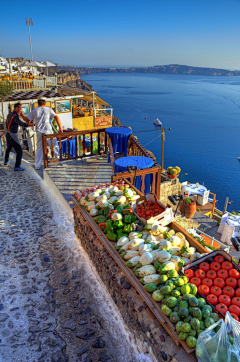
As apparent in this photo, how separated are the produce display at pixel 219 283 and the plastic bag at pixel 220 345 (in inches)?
12.5

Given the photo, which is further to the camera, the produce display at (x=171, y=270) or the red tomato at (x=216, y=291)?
the red tomato at (x=216, y=291)

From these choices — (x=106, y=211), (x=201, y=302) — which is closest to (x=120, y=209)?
(x=106, y=211)

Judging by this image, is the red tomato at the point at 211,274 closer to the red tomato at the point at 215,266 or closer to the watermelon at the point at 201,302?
the red tomato at the point at 215,266

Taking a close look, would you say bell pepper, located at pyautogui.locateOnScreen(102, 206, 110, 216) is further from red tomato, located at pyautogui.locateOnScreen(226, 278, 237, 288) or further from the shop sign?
the shop sign

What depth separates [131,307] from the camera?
3.20 meters

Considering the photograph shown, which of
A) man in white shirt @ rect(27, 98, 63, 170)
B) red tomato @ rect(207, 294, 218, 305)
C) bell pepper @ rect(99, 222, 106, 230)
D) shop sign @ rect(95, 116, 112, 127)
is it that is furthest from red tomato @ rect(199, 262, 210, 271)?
shop sign @ rect(95, 116, 112, 127)

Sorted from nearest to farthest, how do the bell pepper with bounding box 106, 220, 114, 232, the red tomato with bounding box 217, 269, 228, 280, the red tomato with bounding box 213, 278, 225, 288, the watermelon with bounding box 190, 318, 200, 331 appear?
the watermelon with bounding box 190, 318, 200, 331
the red tomato with bounding box 213, 278, 225, 288
the red tomato with bounding box 217, 269, 228, 280
the bell pepper with bounding box 106, 220, 114, 232

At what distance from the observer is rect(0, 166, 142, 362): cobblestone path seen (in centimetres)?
326

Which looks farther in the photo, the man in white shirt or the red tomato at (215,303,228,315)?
the man in white shirt

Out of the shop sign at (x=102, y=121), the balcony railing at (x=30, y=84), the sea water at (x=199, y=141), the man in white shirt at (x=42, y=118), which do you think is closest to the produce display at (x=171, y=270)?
the man in white shirt at (x=42, y=118)

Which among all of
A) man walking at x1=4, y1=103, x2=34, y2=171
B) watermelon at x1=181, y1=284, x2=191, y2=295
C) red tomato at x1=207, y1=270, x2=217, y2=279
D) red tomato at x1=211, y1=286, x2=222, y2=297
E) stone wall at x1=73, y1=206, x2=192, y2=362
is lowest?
stone wall at x1=73, y1=206, x2=192, y2=362

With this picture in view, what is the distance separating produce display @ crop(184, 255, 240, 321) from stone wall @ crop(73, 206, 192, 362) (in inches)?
23.2

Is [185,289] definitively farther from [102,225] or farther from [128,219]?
[102,225]

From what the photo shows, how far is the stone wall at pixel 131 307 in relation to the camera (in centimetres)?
261
